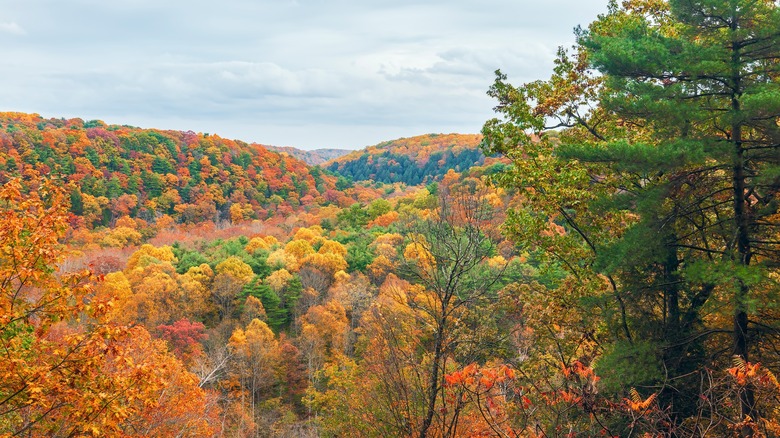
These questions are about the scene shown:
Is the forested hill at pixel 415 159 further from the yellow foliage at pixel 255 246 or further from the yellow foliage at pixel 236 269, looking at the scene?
the yellow foliage at pixel 236 269

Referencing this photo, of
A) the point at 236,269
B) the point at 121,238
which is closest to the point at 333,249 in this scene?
the point at 236,269

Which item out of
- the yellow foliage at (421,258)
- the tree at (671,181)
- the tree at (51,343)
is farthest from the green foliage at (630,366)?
the tree at (51,343)

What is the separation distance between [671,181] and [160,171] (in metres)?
84.4

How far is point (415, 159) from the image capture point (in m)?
166

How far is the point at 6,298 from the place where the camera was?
535cm

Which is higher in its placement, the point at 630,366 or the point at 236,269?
the point at 630,366

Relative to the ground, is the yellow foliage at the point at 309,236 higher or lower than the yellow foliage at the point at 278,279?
higher

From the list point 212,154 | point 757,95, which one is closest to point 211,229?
point 212,154

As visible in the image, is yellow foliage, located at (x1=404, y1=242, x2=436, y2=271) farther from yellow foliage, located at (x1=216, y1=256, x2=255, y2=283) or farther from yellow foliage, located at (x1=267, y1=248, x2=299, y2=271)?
yellow foliage, located at (x1=267, y1=248, x2=299, y2=271)

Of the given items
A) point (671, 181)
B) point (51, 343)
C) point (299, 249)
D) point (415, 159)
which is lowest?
point (299, 249)

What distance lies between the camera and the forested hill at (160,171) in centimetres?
6700

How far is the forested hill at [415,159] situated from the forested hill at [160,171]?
165 ft

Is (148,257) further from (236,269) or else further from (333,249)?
(333,249)

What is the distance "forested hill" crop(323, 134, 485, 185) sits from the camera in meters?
148
